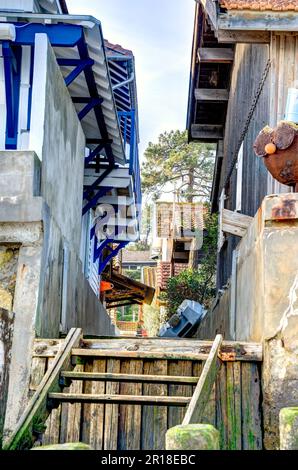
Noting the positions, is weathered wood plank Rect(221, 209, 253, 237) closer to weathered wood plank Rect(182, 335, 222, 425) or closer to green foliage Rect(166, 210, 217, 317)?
weathered wood plank Rect(182, 335, 222, 425)

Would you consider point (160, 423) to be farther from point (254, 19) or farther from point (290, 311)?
point (254, 19)

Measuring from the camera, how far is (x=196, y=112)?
17.0 meters

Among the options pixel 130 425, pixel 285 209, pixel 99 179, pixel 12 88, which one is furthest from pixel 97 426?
pixel 99 179

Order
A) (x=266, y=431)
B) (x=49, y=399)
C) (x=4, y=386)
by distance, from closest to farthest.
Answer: (x=4, y=386) → (x=49, y=399) → (x=266, y=431)

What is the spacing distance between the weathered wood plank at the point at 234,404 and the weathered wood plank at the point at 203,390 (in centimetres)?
32

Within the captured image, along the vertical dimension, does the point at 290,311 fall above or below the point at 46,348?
above

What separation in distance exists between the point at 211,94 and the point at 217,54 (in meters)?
1.86

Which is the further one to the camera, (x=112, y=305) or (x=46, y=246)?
(x=112, y=305)

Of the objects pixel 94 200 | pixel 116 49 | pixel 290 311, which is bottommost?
pixel 290 311

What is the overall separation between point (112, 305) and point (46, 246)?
21137mm

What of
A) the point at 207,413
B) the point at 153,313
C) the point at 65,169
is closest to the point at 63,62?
the point at 65,169

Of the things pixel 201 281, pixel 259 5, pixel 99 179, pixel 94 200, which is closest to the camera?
pixel 259 5

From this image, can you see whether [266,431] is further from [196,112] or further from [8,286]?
[196,112]

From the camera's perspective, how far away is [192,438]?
3078 millimetres
